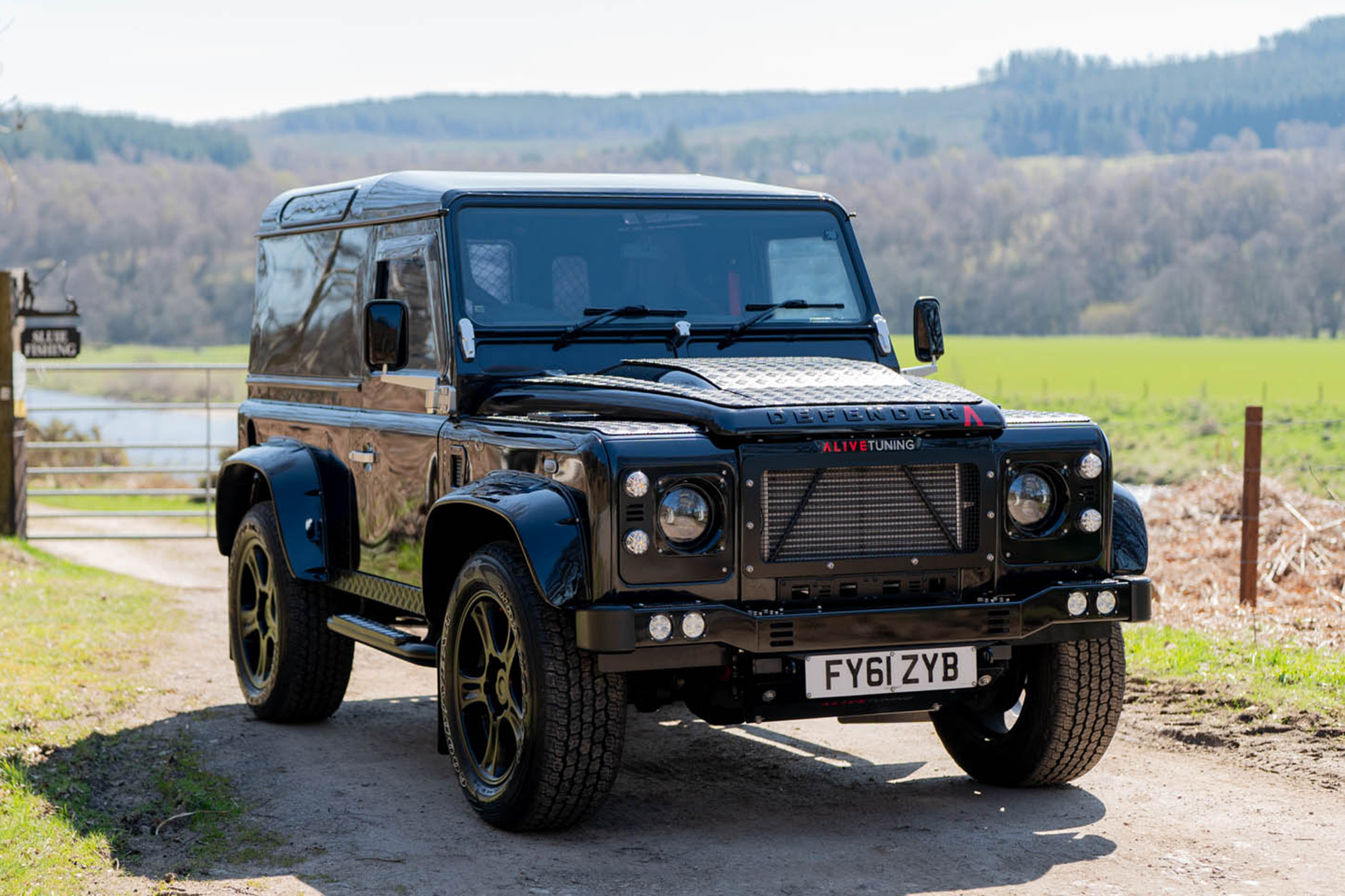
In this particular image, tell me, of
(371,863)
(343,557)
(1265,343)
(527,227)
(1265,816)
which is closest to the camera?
(371,863)

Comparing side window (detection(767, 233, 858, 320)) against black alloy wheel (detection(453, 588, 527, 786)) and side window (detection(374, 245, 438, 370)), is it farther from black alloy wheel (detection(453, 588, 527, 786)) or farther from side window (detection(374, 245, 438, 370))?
black alloy wheel (detection(453, 588, 527, 786))

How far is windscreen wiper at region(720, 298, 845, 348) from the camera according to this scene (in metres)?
7.02

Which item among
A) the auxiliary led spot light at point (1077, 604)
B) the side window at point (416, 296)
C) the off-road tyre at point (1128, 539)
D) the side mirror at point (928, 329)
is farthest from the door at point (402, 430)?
the off-road tyre at point (1128, 539)

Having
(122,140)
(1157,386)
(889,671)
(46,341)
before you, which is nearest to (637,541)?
(889,671)

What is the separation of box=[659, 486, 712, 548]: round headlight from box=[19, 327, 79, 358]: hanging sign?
1248 centimetres

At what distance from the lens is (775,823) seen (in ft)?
20.0

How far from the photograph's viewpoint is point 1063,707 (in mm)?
6168

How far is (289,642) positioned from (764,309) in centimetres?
278

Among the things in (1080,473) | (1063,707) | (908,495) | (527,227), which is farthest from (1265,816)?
(527,227)

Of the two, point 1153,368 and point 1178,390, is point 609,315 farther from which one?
point 1153,368

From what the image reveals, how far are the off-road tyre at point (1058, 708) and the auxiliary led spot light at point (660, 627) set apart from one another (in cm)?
166

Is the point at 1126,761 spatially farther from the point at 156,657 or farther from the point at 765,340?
the point at 156,657

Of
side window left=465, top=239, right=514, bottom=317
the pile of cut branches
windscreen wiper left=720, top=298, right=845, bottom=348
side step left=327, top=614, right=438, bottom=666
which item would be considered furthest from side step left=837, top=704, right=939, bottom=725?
the pile of cut branches

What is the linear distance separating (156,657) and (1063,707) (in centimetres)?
607
